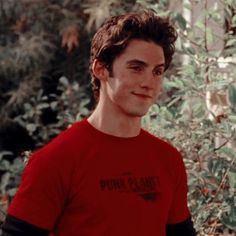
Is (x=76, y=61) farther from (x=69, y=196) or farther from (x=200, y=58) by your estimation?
(x=69, y=196)

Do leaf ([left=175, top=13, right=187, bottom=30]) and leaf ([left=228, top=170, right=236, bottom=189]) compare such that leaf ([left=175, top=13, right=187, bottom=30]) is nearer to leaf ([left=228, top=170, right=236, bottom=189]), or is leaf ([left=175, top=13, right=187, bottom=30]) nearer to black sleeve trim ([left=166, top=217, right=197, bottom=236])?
leaf ([left=228, top=170, right=236, bottom=189])

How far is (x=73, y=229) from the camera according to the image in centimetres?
212

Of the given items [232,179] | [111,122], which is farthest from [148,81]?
[232,179]

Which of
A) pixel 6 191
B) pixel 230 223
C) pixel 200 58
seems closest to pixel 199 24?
pixel 200 58

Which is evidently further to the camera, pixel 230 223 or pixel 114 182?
pixel 230 223

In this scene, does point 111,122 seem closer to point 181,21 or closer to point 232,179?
point 232,179

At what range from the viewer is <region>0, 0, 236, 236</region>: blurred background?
164 inches

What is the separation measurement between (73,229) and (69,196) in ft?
0.27

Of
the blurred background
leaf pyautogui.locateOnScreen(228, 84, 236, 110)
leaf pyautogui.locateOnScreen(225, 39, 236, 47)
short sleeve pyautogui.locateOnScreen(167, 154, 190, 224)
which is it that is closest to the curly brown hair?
short sleeve pyautogui.locateOnScreen(167, 154, 190, 224)

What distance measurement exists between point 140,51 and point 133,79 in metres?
0.07

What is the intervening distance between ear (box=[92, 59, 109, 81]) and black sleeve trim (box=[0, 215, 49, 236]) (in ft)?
1.46

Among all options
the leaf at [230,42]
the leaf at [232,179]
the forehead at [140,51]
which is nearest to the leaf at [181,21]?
the leaf at [230,42]

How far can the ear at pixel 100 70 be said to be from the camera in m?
2.27

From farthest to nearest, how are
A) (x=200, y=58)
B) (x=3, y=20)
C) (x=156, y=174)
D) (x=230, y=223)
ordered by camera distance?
(x=3, y=20)
(x=200, y=58)
(x=230, y=223)
(x=156, y=174)
